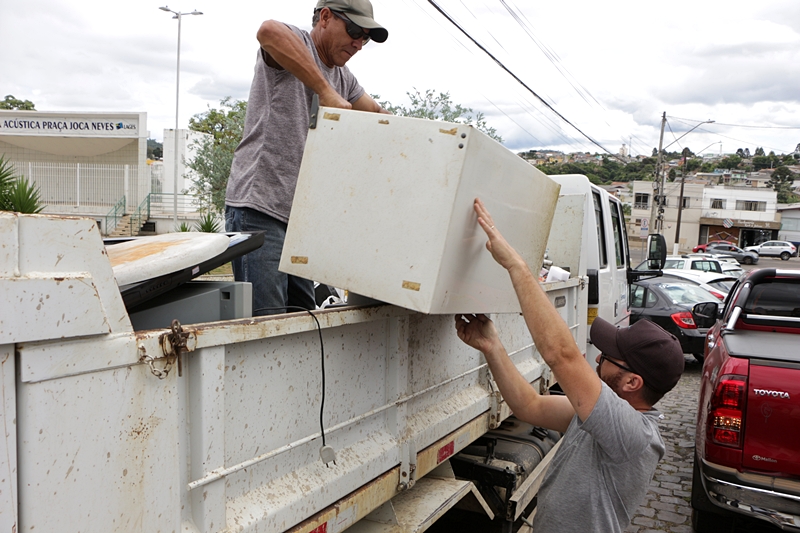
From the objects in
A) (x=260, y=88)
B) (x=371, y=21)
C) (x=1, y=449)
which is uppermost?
(x=371, y=21)

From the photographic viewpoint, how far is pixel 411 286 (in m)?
2.06

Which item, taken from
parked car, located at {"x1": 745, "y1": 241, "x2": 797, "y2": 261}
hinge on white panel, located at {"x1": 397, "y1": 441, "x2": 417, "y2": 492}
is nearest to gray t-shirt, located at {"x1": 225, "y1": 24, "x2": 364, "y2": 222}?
hinge on white panel, located at {"x1": 397, "y1": 441, "x2": 417, "y2": 492}

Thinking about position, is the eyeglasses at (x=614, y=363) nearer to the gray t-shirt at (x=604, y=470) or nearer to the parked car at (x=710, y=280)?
the gray t-shirt at (x=604, y=470)

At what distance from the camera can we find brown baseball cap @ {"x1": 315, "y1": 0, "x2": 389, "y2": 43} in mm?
2730

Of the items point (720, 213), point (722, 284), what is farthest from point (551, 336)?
point (720, 213)

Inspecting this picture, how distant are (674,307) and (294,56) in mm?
10058

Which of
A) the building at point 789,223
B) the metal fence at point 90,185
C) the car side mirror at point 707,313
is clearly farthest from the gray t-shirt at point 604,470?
the building at point 789,223

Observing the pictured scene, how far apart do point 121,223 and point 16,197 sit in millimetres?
16083

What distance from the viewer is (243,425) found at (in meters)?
1.75

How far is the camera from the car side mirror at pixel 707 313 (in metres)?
6.09

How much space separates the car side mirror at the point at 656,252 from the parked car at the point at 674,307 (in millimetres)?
2815

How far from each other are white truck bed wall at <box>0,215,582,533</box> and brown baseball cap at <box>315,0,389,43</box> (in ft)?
4.08

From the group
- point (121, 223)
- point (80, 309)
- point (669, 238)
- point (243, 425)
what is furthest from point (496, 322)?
point (669, 238)

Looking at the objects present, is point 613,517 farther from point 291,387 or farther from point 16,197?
point 16,197
